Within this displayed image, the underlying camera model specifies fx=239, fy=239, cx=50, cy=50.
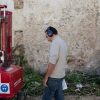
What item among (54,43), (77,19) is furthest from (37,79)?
(54,43)

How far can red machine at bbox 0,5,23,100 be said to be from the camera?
11.7 ft

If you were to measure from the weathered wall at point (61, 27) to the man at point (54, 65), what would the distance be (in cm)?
261

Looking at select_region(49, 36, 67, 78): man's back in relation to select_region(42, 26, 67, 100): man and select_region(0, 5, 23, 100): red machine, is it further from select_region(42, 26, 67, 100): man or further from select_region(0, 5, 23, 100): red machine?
select_region(0, 5, 23, 100): red machine

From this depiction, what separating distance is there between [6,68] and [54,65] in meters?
0.81

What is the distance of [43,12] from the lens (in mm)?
6801

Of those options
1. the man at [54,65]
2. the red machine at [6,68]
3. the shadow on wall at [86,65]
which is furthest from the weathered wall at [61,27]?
the red machine at [6,68]

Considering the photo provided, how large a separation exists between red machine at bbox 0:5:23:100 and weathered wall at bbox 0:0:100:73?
2.94m

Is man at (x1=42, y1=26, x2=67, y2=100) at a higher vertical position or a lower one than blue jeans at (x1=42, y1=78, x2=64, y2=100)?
higher

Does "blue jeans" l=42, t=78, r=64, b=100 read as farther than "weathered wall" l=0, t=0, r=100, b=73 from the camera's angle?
No

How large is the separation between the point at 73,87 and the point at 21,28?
2334 millimetres

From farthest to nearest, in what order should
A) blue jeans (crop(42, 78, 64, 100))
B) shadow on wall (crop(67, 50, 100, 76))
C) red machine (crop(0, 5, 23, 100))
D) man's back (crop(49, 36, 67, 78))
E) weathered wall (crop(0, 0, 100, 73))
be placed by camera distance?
shadow on wall (crop(67, 50, 100, 76))
weathered wall (crop(0, 0, 100, 73))
blue jeans (crop(42, 78, 64, 100))
man's back (crop(49, 36, 67, 78))
red machine (crop(0, 5, 23, 100))

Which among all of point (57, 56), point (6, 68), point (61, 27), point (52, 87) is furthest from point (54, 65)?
point (61, 27)

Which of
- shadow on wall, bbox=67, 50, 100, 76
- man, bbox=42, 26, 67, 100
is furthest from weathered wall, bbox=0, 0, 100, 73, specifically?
man, bbox=42, 26, 67, 100

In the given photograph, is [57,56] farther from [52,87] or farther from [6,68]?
[6,68]
